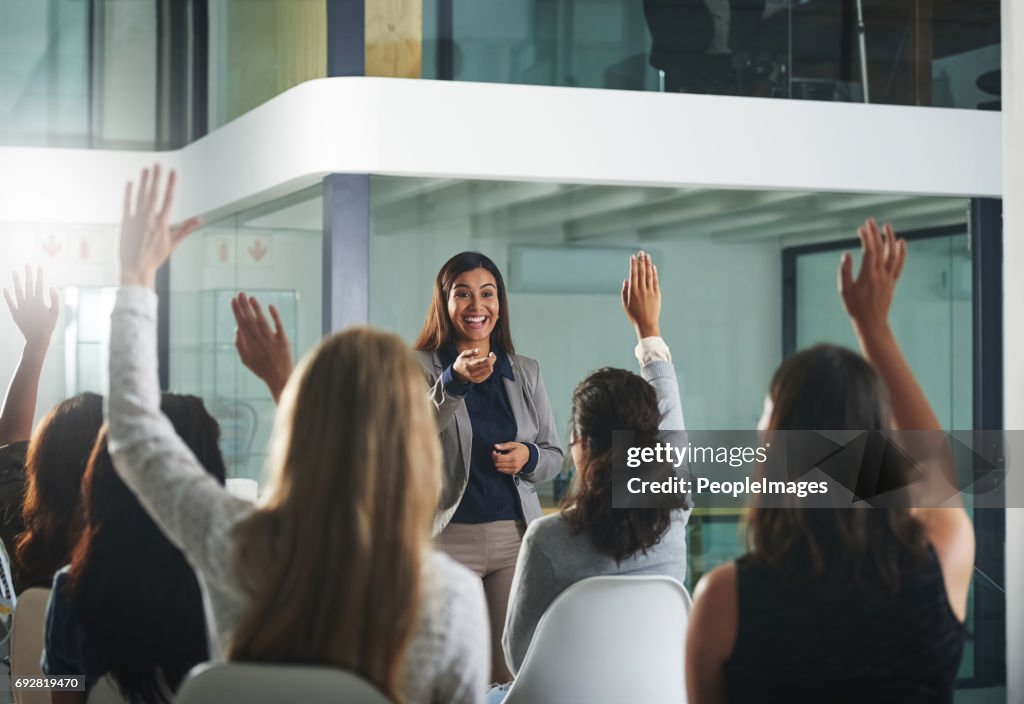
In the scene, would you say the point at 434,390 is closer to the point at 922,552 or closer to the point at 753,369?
the point at 922,552

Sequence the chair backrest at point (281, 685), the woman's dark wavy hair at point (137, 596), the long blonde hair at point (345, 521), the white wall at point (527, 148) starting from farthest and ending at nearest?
1. the white wall at point (527, 148)
2. the woman's dark wavy hair at point (137, 596)
3. the long blonde hair at point (345, 521)
4. the chair backrest at point (281, 685)

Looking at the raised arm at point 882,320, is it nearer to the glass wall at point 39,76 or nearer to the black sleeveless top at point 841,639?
the black sleeveless top at point 841,639

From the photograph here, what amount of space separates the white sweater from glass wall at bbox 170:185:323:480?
7.86 feet

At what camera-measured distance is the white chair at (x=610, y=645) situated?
2377 millimetres

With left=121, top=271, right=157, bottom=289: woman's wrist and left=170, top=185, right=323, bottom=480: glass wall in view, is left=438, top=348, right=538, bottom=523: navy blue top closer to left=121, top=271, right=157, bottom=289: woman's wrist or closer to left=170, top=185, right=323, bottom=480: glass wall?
left=170, top=185, right=323, bottom=480: glass wall

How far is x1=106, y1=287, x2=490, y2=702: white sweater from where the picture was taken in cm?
163

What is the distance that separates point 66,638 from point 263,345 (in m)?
0.69

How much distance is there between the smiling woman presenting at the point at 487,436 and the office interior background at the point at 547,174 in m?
0.79

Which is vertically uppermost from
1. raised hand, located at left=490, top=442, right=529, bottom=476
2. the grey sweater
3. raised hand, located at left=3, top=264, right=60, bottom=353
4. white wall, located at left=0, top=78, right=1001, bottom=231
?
white wall, located at left=0, top=78, right=1001, bottom=231

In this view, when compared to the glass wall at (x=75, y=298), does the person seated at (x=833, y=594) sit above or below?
below

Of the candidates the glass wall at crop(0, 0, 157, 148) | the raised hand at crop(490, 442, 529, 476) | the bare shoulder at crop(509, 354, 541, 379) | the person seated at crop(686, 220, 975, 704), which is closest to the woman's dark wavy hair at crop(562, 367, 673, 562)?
the person seated at crop(686, 220, 975, 704)

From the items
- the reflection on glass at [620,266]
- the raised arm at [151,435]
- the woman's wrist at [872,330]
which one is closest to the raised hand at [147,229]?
the raised arm at [151,435]

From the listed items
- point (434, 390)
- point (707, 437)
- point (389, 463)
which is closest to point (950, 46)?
point (707, 437)

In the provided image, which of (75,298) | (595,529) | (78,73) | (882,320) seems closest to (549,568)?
(595,529)
